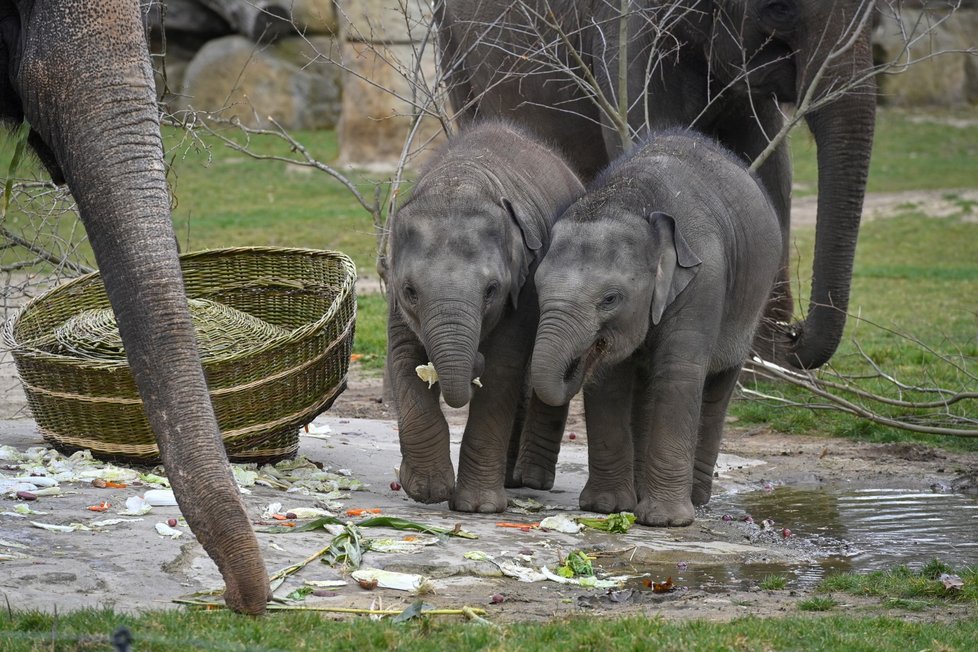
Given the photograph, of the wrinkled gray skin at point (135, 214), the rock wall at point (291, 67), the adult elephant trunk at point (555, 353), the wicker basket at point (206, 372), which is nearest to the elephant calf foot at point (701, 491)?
the adult elephant trunk at point (555, 353)

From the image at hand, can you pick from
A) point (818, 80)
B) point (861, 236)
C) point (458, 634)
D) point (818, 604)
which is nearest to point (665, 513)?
point (818, 604)

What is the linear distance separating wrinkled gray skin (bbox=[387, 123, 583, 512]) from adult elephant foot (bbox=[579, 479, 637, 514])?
440mm

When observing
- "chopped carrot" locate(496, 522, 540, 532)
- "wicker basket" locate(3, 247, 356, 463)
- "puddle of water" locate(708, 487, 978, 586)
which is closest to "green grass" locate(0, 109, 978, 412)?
"wicker basket" locate(3, 247, 356, 463)

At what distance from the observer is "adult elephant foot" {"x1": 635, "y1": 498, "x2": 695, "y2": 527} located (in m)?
6.85

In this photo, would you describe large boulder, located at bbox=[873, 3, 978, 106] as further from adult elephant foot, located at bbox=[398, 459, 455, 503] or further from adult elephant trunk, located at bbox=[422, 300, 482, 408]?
adult elephant trunk, located at bbox=[422, 300, 482, 408]

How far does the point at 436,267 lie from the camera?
6500 millimetres

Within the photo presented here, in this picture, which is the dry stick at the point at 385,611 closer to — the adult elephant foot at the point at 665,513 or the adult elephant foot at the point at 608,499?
the adult elephant foot at the point at 665,513

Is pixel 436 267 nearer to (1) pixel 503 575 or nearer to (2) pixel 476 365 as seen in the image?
(2) pixel 476 365

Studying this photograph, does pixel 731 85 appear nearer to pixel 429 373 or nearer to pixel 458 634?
pixel 429 373

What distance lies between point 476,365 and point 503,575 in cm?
113

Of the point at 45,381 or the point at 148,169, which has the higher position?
the point at 148,169

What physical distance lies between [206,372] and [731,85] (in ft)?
12.1

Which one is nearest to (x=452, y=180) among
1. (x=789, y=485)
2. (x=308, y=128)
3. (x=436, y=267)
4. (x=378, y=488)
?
(x=436, y=267)

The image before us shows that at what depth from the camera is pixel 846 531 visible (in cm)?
706
